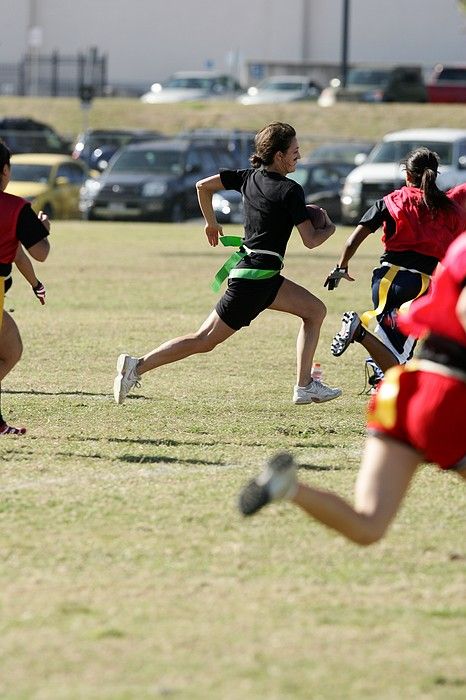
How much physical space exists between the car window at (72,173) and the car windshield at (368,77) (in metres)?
22.0

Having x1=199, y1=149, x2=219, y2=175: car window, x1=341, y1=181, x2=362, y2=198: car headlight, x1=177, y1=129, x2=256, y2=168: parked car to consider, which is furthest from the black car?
x1=177, y1=129, x2=256, y2=168: parked car

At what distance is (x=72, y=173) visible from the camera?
3219 cm

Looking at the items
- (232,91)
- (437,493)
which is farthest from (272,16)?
(437,493)

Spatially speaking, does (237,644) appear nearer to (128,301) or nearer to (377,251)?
(128,301)

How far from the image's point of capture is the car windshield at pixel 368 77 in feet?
172

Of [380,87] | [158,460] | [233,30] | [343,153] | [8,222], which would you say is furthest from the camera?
[233,30]

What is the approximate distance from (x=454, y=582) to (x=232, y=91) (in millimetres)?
51283

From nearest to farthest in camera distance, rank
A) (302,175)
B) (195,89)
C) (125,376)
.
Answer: (125,376) < (302,175) < (195,89)

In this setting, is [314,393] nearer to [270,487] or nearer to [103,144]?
[270,487]

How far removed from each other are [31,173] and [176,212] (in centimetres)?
315

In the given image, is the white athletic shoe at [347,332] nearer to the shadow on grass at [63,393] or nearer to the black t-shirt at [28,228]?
the shadow on grass at [63,393]

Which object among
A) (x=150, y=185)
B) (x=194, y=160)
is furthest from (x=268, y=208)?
(x=194, y=160)

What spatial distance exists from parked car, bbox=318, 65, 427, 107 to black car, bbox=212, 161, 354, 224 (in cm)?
1699

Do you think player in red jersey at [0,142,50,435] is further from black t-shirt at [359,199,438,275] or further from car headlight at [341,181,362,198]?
car headlight at [341,181,362,198]
